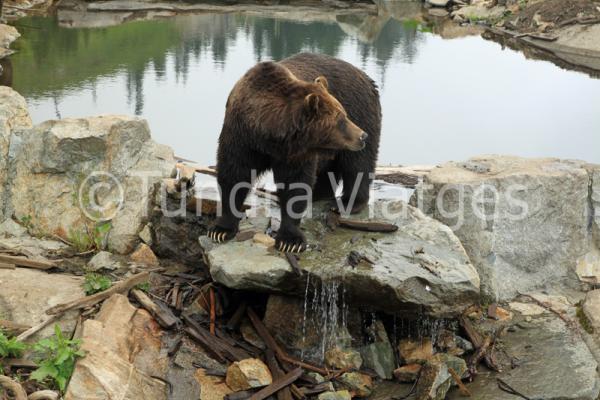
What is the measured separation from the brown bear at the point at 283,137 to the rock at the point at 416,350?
1.06 m

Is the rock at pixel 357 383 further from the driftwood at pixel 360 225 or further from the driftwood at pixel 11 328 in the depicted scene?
the driftwood at pixel 11 328

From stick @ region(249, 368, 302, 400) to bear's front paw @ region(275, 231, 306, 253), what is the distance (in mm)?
836

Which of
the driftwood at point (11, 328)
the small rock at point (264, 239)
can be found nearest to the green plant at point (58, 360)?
the driftwood at point (11, 328)

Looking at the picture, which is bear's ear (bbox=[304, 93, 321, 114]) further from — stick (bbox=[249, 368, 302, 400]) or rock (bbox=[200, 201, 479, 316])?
stick (bbox=[249, 368, 302, 400])

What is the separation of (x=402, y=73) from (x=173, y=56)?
608 cm

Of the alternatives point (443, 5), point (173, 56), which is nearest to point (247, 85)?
point (173, 56)

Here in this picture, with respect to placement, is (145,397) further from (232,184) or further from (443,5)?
(443,5)

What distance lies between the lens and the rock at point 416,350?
15.9 feet

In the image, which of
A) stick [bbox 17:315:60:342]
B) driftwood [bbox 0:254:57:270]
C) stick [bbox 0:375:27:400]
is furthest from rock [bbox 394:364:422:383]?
driftwood [bbox 0:254:57:270]

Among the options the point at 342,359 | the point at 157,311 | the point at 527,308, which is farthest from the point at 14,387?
the point at 527,308

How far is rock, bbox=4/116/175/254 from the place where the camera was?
19.1 ft

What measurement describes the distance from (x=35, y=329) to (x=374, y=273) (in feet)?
7.21

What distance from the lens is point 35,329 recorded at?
4.17 meters

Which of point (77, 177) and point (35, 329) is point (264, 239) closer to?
point (35, 329)
